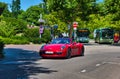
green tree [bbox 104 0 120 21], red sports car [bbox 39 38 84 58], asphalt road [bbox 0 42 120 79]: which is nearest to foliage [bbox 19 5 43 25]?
green tree [bbox 104 0 120 21]

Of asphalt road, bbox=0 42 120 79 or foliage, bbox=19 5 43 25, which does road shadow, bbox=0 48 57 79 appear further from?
foliage, bbox=19 5 43 25

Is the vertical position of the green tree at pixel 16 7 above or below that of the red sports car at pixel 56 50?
above

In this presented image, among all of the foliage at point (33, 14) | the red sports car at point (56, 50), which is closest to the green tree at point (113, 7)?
the red sports car at point (56, 50)

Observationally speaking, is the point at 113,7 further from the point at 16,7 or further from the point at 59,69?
the point at 16,7

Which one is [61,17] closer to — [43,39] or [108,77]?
[43,39]

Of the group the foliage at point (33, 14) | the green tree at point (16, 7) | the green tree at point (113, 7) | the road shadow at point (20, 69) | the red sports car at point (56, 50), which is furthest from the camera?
the green tree at point (16, 7)

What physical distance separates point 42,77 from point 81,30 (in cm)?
6676

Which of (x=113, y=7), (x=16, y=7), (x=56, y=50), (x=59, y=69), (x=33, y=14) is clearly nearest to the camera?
(x=59, y=69)

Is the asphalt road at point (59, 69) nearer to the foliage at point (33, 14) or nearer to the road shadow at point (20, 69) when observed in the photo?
the road shadow at point (20, 69)

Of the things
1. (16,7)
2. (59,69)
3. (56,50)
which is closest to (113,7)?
(56,50)

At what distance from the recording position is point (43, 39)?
5691 centimetres

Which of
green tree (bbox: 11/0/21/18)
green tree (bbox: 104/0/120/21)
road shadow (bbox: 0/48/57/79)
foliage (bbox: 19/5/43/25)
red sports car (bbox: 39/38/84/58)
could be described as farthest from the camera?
green tree (bbox: 11/0/21/18)

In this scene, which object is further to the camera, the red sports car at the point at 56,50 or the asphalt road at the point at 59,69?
the red sports car at the point at 56,50

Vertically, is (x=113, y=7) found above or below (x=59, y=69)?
above
